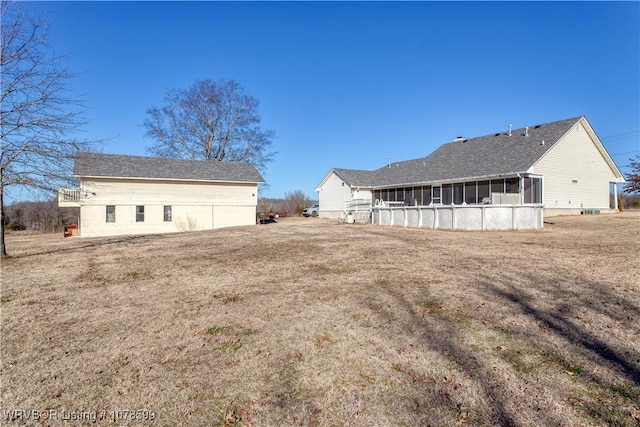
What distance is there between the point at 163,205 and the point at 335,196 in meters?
14.0

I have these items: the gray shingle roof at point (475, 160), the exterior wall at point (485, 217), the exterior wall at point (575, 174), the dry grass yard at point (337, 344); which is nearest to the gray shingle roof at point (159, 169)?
the gray shingle roof at point (475, 160)

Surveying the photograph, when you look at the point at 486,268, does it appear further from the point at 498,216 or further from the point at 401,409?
the point at 498,216

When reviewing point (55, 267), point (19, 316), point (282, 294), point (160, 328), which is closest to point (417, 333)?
point (282, 294)

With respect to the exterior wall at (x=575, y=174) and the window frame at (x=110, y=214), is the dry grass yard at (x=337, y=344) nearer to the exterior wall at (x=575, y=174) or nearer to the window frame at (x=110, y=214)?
the exterior wall at (x=575, y=174)

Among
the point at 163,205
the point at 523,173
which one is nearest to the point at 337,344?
the point at 523,173

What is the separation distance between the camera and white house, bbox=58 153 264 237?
22281 millimetres

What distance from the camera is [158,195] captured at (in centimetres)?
2411

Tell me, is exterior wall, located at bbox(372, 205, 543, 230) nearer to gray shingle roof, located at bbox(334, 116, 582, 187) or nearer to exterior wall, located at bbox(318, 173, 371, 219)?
gray shingle roof, located at bbox(334, 116, 582, 187)

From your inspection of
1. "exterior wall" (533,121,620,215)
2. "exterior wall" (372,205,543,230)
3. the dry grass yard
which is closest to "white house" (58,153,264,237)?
"exterior wall" (372,205,543,230)

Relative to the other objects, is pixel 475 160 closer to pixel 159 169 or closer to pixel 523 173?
pixel 523 173

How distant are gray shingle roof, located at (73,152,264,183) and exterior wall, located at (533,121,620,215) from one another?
1912cm

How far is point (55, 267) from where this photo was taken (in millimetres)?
9109

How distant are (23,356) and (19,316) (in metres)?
1.70

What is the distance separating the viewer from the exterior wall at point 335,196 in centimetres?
2950
